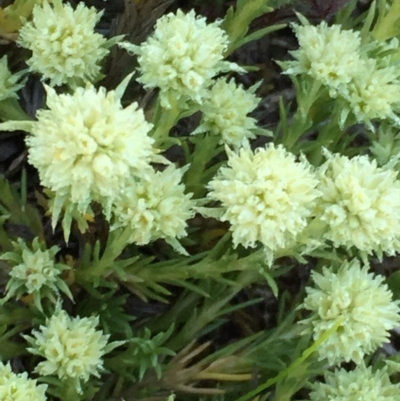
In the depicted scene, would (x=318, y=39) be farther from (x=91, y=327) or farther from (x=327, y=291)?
(x=91, y=327)

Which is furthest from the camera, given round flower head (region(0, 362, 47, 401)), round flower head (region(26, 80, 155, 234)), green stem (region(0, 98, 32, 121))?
green stem (region(0, 98, 32, 121))

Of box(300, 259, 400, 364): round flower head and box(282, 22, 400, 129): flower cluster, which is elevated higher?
box(282, 22, 400, 129): flower cluster

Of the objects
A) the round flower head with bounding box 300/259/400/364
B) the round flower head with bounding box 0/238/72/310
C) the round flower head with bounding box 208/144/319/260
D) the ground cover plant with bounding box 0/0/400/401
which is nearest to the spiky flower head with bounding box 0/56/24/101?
the ground cover plant with bounding box 0/0/400/401

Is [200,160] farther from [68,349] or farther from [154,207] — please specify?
[68,349]

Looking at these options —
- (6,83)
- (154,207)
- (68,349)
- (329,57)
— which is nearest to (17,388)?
(68,349)

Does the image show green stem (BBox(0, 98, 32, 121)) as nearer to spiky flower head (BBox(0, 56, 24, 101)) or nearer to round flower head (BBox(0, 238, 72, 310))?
spiky flower head (BBox(0, 56, 24, 101))

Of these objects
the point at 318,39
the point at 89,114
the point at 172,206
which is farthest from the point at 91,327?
the point at 318,39
